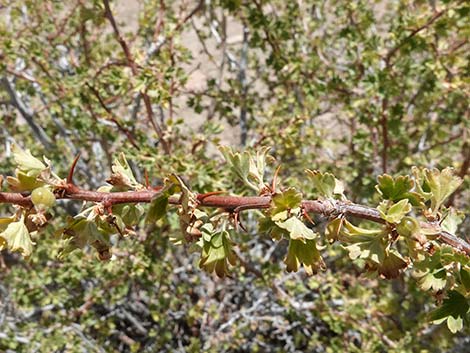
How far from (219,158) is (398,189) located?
1.97 metres

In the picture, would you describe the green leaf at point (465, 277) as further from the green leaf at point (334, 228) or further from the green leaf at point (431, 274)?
the green leaf at point (334, 228)

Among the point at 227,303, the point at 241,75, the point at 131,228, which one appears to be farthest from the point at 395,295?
the point at 131,228

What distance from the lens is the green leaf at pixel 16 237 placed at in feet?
2.83

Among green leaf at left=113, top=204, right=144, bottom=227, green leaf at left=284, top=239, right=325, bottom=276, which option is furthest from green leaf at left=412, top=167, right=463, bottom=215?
green leaf at left=113, top=204, right=144, bottom=227

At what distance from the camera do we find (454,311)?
0.98 m

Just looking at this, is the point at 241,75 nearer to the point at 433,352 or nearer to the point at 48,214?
the point at 433,352

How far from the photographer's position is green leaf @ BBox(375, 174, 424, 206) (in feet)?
3.13

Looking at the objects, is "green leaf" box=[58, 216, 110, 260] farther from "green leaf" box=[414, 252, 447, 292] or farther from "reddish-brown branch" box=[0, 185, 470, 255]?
"green leaf" box=[414, 252, 447, 292]

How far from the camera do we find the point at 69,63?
322 centimetres

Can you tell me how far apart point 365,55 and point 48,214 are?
6.14ft

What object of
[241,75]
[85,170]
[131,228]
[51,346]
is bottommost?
[51,346]

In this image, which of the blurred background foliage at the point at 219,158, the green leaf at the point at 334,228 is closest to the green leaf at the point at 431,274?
the green leaf at the point at 334,228

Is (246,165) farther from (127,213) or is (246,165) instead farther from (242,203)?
(127,213)

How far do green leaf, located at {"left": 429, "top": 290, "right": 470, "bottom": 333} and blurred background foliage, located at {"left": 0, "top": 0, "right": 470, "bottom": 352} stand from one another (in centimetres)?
117
